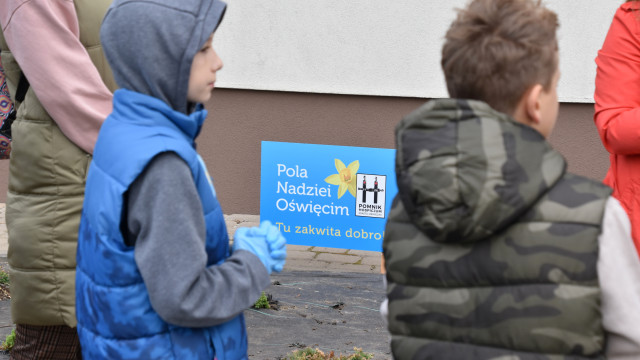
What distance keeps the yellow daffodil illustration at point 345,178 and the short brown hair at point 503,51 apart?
417cm

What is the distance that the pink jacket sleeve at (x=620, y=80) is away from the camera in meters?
2.79

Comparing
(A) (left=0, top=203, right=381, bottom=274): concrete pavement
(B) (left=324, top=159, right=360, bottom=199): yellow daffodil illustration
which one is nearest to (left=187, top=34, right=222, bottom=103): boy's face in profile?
(B) (left=324, top=159, right=360, bottom=199): yellow daffodil illustration

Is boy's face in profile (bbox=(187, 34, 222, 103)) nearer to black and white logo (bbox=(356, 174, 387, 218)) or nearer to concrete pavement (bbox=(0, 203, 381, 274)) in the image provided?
black and white logo (bbox=(356, 174, 387, 218))

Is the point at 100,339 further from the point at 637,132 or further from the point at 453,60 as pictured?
the point at 637,132

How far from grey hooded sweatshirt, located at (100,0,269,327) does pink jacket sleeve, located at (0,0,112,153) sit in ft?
3.40

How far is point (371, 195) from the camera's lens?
586cm

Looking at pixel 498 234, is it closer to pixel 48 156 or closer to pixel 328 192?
pixel 48 156

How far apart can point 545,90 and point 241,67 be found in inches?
228

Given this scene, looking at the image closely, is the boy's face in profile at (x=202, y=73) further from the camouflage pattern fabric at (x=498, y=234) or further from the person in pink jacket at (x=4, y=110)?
the person in pink jacket at (x=4, y=110)

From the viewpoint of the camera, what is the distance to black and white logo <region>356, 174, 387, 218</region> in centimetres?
583

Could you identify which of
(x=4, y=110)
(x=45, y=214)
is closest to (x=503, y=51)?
(x=45, y=214)

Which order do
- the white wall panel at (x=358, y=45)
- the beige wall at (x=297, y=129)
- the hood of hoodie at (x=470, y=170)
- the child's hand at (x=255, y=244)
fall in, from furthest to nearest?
the beige wall at (x=297, y=129), the white wall panel at (x=358, y=45), the child's hand at (x=255, y=244), the hood of hoodie at (x=470, y=170)

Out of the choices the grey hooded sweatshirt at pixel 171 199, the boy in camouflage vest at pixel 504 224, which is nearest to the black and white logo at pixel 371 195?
the grey hooded sweatshirt at pixel 171 199

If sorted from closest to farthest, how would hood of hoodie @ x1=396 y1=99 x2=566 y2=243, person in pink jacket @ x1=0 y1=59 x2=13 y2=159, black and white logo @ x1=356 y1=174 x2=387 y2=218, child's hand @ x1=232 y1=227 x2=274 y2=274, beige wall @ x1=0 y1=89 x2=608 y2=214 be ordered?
hood of hoodie @ x1=396 y1=99 x2=566 y2=243 < child's hand @ x1=232 y1=227 x2=274 y2=274 < person in pink jacket @ x1=0 y1=59 x2=13 y2=159 < black and white logo @ x1=356 y1=174 x2=387 y2=218 < beige wall @ x1=0 y1=89 x2=608 y2=214
